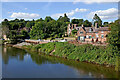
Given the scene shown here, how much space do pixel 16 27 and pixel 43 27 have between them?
3497 cm

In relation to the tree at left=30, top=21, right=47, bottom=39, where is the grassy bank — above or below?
below

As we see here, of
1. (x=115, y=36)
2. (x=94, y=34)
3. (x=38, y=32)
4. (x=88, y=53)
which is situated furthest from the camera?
(x=38, y=32)

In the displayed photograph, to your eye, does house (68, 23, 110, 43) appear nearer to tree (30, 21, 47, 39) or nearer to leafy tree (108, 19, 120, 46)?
leafy tree (108, 19, 120, 46)

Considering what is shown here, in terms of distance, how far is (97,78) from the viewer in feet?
63.1

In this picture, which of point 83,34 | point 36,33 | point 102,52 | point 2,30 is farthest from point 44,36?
point 102,52

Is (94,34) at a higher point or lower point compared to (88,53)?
higher

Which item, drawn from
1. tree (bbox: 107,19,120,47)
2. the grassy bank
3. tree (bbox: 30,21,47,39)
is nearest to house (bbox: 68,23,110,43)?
the grassy bank

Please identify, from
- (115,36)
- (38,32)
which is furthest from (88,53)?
(38,32)

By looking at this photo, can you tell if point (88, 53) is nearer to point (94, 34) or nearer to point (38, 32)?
point (94, 34)

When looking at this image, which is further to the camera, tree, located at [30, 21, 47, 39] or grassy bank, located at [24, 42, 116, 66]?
tree, located at [30, 21, 47, 39]

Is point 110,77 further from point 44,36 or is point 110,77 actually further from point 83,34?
point 44,36

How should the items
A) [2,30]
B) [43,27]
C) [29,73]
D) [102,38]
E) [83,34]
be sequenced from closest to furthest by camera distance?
[29,73] → [102,38] → [83,34] → [43,27] → [2,30]

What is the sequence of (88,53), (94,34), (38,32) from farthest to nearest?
(38,32)
(94,34)
(88,53)

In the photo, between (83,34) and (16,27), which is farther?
(16,27)
